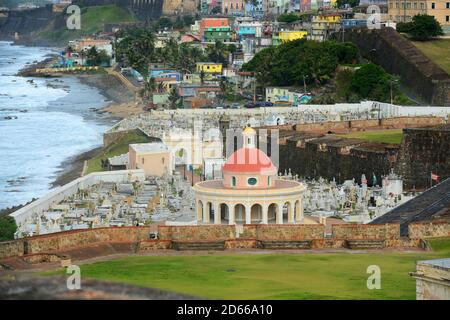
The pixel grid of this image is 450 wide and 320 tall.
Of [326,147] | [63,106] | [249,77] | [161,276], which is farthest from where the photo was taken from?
[63,106]

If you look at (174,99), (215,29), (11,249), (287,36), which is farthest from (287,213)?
(215,29)

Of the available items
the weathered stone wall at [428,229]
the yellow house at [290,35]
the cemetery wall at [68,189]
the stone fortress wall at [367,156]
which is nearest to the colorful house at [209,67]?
the yellow house at [290,35]

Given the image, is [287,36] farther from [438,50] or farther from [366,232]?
[366,232]

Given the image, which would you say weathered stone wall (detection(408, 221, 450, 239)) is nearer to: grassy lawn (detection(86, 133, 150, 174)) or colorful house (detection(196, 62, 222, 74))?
grassy lawn (detection(86, 133, 150, 174))

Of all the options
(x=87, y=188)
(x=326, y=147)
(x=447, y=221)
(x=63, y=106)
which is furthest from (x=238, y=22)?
(x=447, y=221)
